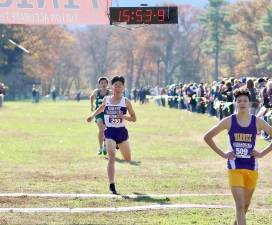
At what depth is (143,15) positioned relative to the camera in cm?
1349

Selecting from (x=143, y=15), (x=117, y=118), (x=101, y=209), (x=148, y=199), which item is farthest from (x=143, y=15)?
(x=101, y=209)

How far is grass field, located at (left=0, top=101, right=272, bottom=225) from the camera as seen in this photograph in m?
11.1

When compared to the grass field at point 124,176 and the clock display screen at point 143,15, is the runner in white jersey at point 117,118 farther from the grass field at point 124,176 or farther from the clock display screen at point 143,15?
the clock display screen at point 143,15

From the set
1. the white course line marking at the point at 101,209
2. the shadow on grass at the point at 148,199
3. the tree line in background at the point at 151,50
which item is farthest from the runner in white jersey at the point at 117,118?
the tree line in background at the point at 151,50

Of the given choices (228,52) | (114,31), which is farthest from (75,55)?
(228,52)

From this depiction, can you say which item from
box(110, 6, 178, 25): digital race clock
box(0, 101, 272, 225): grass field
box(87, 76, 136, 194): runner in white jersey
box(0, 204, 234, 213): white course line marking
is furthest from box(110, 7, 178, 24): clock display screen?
box(0, 204, 234, 213): white course line marking

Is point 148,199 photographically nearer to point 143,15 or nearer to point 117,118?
point 117,118

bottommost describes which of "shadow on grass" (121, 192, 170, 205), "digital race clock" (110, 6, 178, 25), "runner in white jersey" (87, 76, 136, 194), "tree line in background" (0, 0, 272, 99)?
"shadow on grass" (121, 192, 170, 205)

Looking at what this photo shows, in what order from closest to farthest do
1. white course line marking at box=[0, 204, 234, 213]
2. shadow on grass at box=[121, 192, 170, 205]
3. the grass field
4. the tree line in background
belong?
the grass field → white course line marking at box=[0, 204, 234, 213] → shadow on grass at box=[121, 192, 170, 205] → the tree line in background

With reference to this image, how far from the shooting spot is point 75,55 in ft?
443

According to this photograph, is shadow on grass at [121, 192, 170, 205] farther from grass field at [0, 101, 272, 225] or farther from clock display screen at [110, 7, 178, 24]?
clock display screen at [110, 7, 178, 24]

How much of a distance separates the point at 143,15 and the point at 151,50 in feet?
352

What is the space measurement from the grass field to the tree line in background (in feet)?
182

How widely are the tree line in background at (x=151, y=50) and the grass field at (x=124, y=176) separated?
55.6 meters
